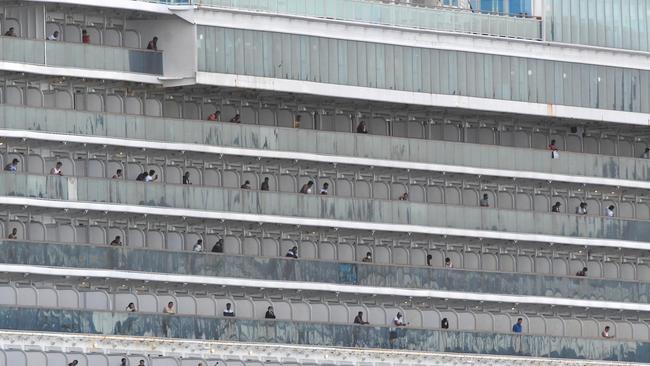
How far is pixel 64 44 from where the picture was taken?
4139 inches

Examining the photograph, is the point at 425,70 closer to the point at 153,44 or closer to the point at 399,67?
the point at 399,67

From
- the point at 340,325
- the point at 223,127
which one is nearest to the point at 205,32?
the point at 223,127

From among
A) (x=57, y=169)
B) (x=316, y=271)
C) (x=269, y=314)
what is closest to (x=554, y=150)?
(x=316, y=271)

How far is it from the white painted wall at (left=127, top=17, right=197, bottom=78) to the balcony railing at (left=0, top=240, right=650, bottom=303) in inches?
207

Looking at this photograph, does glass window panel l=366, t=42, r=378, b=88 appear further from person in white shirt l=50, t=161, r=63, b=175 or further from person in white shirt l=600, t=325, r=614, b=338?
person in white shirt l=600, t=325, r=614, b=338

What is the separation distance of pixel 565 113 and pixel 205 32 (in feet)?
43.4

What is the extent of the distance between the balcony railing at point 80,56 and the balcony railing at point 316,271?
5132 millimetres

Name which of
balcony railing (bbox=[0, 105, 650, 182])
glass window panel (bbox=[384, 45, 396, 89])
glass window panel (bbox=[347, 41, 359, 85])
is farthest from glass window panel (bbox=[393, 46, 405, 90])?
balcony railing (bbox=[0, 105, 650, 182])

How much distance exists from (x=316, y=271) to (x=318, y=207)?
6.23ft

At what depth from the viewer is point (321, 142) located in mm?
110500

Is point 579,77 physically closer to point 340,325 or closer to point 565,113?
point 565,113

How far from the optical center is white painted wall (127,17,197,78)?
351ft

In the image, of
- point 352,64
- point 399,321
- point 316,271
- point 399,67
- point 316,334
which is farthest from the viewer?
point 399,321

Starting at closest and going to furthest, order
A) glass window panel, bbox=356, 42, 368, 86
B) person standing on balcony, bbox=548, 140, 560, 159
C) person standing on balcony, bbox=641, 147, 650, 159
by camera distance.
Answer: glass window panel, bbox=356, 42, 368, 86
person standing on balcony, bbox=548, 140, 560, 159
person standing on balcony, bbox=641, 147, 650, 159
